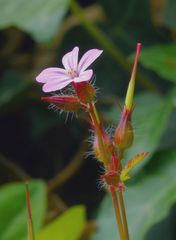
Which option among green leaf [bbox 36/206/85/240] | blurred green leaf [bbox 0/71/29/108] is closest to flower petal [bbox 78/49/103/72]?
green leaf [bbox 36/206/85/240]

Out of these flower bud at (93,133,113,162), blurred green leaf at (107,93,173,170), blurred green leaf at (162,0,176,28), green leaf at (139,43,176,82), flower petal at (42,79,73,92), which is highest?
blurred green leaf at (162,0,176,28)

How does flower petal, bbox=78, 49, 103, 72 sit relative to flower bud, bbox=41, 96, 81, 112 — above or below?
above

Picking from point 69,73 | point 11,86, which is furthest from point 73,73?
point 11,86

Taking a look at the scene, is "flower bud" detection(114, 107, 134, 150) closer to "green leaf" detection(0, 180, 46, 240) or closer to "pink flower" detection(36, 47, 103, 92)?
"pink flower" detection(36, 47, 103, 92)

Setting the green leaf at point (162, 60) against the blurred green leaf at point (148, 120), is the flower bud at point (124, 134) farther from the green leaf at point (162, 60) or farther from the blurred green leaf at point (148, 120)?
the green leaf at point (162, 60)

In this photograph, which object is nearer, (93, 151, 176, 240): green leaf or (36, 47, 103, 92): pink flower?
(36, 47, 103, 92): pink flower

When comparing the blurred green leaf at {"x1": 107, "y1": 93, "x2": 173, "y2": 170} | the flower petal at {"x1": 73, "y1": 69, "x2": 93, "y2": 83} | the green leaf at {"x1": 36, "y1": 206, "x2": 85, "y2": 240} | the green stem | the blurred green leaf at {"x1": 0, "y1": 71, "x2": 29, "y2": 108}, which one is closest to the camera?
the flower petal at {"x1": 73, "y1": 69, "x2": 93, "y2": 83}

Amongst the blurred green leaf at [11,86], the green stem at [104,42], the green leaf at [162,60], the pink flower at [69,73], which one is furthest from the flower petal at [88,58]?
the blurred green leaf at [11,86]
